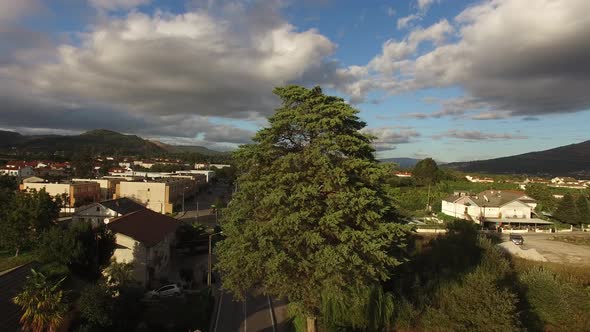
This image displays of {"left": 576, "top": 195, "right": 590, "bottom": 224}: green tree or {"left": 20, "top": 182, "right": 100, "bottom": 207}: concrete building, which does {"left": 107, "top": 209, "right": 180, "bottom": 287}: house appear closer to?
{"left": 20, "top": 182, "right": 100, "bottom": 207}: concrete building

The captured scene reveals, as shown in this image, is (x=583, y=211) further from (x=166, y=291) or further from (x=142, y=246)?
(x=142, y=246)

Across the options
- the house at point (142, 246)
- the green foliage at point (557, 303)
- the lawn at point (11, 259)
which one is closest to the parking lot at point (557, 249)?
the green foliage at point (557, 303)

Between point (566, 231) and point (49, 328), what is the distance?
5915 cm

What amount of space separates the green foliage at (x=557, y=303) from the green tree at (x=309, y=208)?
9.24 metres

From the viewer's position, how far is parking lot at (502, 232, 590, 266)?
108 ft

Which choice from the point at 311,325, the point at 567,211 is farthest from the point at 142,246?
the point at 567,211

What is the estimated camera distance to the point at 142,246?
24.1 m

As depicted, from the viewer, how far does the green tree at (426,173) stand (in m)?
90.7

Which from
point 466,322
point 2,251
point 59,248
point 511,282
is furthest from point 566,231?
point 2,251

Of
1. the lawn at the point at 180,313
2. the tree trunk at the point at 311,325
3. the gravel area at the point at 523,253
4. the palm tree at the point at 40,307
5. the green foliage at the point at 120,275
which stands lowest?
the lawn at the point at 180,313

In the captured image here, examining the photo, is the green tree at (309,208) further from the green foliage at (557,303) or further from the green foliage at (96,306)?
the green foliage at (557,303)

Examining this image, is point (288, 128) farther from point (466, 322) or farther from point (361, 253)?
point (466, 322)

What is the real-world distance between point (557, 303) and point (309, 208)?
1304cm

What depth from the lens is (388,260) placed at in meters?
12.6
